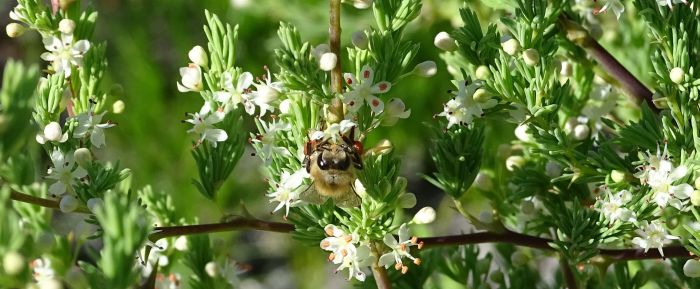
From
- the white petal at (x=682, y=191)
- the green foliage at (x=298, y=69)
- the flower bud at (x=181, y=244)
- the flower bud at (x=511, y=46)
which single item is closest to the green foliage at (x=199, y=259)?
the flower bud at (x=181, y=244)

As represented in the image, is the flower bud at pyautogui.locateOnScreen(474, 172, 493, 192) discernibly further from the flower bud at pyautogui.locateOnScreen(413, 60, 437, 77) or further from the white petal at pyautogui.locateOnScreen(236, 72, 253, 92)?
the white petal at pyautogui.locateOnScreen(236, 72, 253, 92)

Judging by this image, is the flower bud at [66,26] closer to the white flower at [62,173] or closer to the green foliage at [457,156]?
the white flower at [62,173]

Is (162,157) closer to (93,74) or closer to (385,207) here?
(93,74)

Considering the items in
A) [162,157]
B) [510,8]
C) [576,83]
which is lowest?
[162,157]

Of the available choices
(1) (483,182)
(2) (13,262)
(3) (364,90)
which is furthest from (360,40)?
(2) (13,262)

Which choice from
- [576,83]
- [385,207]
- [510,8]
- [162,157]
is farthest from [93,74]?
[162,157]

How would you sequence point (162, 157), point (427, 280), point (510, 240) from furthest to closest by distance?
point (162, 157)
point (427, 280)
point (510, 240)

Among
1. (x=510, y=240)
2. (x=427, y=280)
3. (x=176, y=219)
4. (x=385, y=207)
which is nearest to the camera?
(x=385, y=207)

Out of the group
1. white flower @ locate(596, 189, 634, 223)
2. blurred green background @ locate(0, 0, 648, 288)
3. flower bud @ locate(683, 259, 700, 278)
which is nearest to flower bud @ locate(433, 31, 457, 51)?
white flower @ locate(596, 189, 634, 223)
